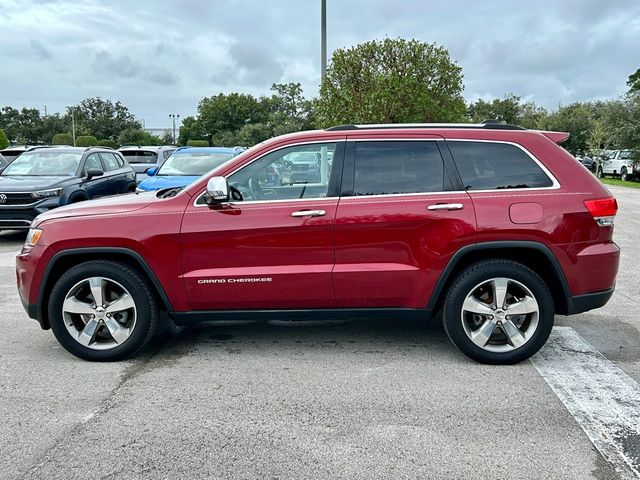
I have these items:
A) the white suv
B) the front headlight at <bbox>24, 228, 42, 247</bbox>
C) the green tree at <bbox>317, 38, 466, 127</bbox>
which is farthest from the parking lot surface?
the white suv

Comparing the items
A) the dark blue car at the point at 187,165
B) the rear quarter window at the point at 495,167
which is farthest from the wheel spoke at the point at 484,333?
the dark blue car at the point at 187,165

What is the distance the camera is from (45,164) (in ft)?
35.7

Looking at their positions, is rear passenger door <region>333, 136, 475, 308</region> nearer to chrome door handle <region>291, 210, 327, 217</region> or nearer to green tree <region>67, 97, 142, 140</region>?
chrome door handle <region>291, 210, 327, 217</region>

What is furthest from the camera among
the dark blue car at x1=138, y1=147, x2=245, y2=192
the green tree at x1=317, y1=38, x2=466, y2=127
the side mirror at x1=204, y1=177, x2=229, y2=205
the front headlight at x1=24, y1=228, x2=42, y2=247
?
the green tree at x1=317, y1=38, x2=466, y2=127

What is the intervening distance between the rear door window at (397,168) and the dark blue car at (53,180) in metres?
7.21

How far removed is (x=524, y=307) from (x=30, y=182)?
8.94m

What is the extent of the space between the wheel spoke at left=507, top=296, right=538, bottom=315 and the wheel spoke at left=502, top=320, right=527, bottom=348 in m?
0.09

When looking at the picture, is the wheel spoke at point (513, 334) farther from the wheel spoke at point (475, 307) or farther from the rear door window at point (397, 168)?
the rear door window at point (397, 168)

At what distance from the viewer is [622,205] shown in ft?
56.7

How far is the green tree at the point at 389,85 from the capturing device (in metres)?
15.8

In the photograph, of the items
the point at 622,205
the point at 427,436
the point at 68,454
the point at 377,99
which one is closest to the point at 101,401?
the point at 68,454

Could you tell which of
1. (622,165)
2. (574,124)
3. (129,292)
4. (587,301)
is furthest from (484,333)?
(574,124)

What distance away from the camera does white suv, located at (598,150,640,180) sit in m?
30.2

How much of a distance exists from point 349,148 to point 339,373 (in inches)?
69.2
